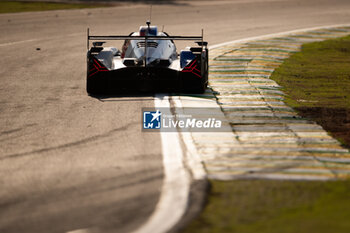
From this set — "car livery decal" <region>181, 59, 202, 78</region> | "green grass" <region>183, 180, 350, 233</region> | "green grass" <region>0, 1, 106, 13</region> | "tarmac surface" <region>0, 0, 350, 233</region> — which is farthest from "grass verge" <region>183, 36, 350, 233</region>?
"green grass" <region>0, 1, 106, 13</region>

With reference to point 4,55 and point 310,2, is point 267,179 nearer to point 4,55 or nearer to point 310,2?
point 4,55

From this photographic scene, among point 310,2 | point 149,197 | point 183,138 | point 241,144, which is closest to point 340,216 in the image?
point 149,197

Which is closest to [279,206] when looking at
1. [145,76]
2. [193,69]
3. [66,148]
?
[66,148]

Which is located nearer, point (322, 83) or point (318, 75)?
point (322, 83)

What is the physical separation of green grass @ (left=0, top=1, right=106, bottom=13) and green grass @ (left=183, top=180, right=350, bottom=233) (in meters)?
25.2

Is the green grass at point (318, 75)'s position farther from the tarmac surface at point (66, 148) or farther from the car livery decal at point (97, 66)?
the car livery decal at point (97, 66)

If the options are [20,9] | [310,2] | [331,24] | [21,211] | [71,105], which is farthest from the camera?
[310,2]

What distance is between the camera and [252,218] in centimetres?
688

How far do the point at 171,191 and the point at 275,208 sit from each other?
4.53 ft

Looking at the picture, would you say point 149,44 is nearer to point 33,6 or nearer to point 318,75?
point 318,75

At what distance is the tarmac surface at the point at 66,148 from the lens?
7320 millimetres

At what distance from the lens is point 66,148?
988 cm

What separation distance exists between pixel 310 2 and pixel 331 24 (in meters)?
7.33

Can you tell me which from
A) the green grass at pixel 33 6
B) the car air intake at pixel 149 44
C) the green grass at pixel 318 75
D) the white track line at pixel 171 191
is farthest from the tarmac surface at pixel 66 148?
the green grass at pixel 33 6
